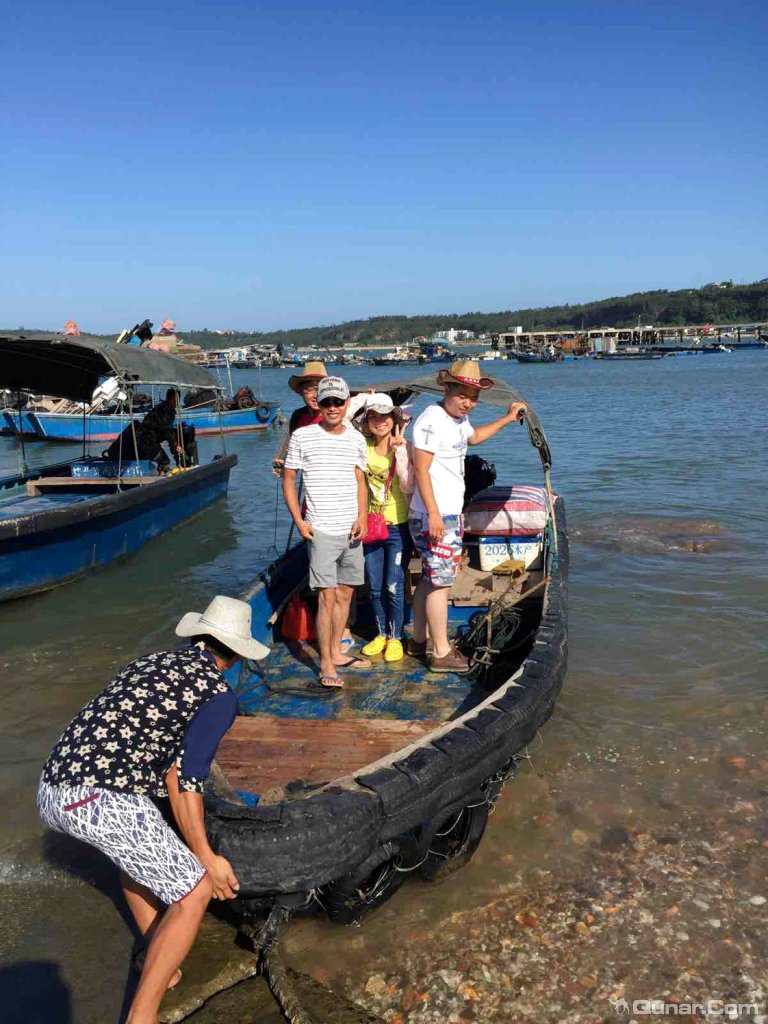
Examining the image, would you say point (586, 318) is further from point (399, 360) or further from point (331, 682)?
point (331, 682)

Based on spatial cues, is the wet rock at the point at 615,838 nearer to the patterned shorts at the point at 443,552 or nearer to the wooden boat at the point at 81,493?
the patterned shorts at the point at 443,552

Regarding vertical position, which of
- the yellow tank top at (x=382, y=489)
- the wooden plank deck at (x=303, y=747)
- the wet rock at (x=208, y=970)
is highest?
the yellow tank top at (x=382, y=489)

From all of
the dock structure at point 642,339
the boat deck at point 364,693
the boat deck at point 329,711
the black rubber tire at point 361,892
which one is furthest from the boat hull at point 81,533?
the dock structure at point 642,339

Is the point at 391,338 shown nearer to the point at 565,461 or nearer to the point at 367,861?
the point at 565,461

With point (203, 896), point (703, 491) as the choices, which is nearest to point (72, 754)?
point (203, 896)

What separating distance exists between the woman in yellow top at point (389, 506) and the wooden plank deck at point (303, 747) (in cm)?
122

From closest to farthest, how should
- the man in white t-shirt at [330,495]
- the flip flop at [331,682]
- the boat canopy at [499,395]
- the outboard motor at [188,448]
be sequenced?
the man in white t-shirt at [330,495]
the flip flop at [331,682]
the boat canopy at [499,395]
the outboard motor at [188,448]

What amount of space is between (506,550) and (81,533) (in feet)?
19.3

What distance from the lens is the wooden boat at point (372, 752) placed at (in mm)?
3260

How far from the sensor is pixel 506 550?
743 cm

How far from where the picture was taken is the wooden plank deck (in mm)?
4066

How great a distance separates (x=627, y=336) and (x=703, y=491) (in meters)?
107

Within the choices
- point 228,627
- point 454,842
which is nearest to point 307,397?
point 228,627

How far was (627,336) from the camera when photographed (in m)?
115
